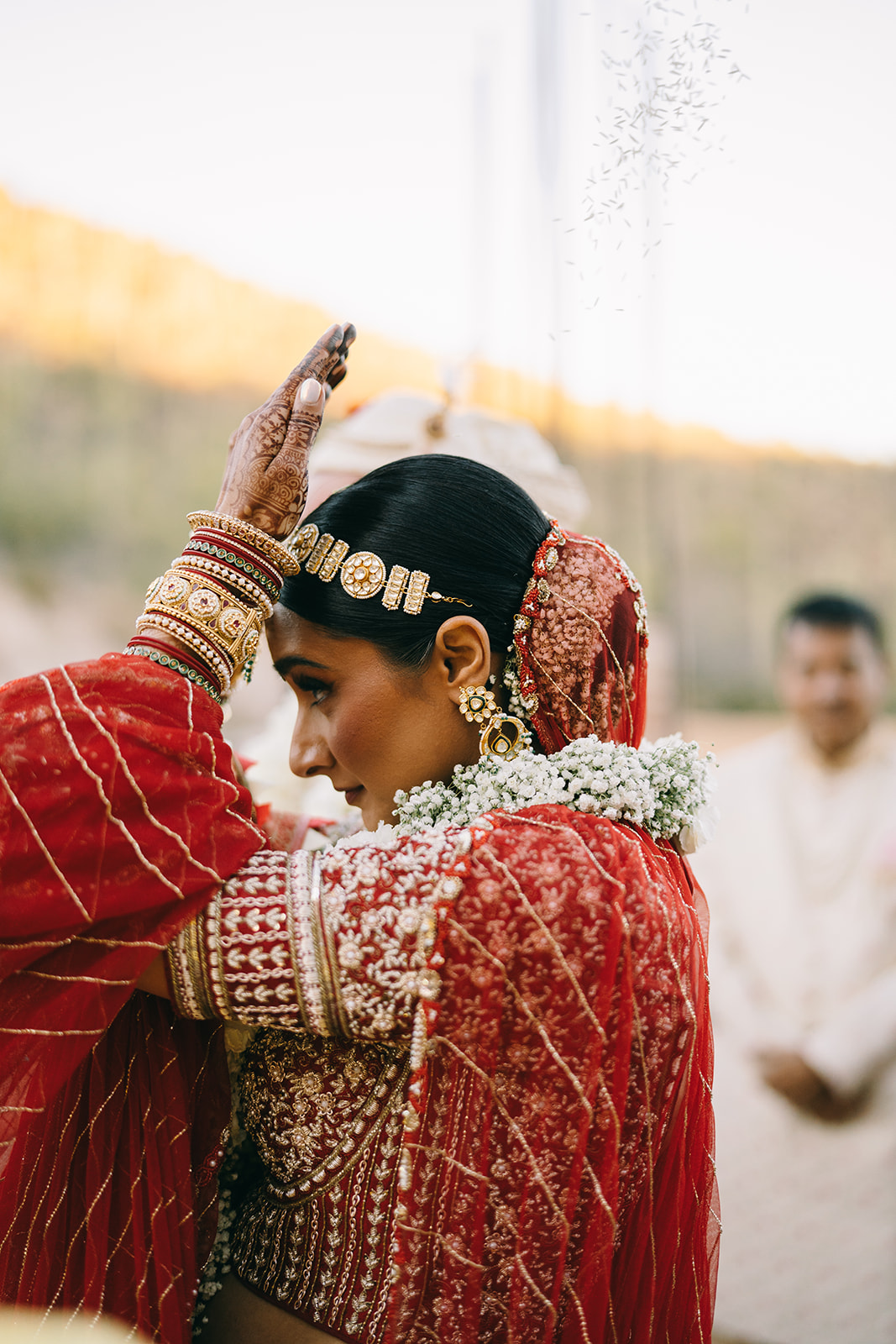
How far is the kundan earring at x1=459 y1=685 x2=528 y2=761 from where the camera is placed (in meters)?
1.65

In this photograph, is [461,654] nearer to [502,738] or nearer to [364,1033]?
[502,738]

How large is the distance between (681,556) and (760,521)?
0.79 metres

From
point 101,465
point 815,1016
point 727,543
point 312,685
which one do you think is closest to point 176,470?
point 101,465

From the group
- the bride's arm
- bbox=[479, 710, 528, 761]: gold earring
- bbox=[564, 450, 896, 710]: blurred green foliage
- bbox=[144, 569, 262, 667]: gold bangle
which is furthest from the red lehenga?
bbox=[564, 450, 896, 710]: blurred green foliage

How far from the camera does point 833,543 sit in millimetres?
8078

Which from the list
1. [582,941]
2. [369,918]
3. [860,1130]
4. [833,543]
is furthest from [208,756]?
[833,543]

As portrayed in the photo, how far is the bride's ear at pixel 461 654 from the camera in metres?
1.63

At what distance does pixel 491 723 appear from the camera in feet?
5.45

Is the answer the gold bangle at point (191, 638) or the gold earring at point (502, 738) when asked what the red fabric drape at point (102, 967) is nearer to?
the gold bangle at point (191, 638)

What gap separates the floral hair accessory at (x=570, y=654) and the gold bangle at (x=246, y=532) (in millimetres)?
390

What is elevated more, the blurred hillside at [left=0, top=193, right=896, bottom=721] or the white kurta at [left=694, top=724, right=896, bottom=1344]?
the blurred hillside at [left=0, top=193, right=896, bottom=721]

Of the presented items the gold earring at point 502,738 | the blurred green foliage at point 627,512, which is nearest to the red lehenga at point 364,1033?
the gold earring at point 502,738

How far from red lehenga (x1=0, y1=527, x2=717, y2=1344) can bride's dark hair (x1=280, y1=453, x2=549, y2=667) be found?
324 mm

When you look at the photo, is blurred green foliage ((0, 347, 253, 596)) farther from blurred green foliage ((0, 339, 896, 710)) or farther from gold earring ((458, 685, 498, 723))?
gold earring ((458, 685, 498, 723))
